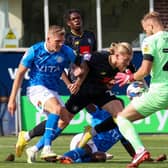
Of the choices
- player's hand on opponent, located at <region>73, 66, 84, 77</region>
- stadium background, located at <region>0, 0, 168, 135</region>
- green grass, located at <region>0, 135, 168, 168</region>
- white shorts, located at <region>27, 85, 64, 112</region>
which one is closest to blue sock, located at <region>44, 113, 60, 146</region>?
white shorts, located at <region>27, 85, 64, 112</region>

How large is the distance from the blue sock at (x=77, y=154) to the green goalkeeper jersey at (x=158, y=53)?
66.8 inches

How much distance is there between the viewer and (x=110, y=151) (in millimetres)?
13281

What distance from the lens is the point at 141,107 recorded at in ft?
31.8

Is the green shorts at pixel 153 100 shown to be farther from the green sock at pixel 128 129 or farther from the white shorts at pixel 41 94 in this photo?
the white shorts at pixel 41 94

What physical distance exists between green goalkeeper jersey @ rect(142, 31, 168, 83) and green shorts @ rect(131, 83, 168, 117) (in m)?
0.09

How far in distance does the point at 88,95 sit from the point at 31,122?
714cm

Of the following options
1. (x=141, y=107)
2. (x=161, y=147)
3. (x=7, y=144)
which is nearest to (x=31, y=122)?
(x=7, y=144)

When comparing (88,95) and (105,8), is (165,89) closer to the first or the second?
(88,95)

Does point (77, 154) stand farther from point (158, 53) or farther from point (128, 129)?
point (158, 53)

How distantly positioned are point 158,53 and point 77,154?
1.96 m

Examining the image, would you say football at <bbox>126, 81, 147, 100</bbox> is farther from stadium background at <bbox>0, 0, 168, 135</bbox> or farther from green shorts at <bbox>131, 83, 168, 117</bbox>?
stadium background at <bbox>0, 0, 168, 135</bbox>

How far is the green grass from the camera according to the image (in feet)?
33.7

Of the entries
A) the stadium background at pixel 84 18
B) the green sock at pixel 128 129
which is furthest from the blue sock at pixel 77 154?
the stadium background at pixel 84 18

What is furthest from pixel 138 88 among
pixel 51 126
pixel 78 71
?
pixel 51 126
